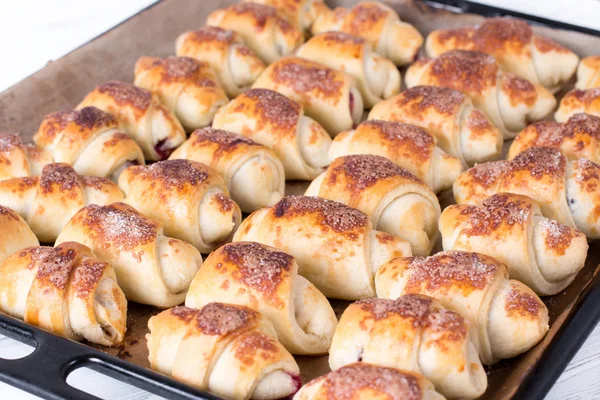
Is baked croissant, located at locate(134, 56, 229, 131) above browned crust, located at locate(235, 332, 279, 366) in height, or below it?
above

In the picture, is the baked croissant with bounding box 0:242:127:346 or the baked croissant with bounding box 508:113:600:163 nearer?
the baked croissant with bounding box 0:242:127:346

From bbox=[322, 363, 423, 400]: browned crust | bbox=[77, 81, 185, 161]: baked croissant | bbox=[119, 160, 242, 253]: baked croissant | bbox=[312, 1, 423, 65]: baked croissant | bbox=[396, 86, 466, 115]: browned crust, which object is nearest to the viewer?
bbox=[322, 363, 423, 400]: browned crust

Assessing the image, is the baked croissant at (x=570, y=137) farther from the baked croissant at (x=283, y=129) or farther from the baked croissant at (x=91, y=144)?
the baked croissant at (x=91, y=144)

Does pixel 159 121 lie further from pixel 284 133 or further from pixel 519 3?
pixel 519 3

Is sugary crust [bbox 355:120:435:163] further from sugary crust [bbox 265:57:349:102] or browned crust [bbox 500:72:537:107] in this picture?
browned crust [bbox 500:72:537:107]

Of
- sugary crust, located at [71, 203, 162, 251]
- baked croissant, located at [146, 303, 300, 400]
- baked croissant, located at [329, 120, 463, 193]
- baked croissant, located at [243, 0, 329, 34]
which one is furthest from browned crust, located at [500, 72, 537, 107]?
baked croissant, located at [146, 303, 300, 400]

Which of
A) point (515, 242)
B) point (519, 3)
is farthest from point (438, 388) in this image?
point (519, 3)
